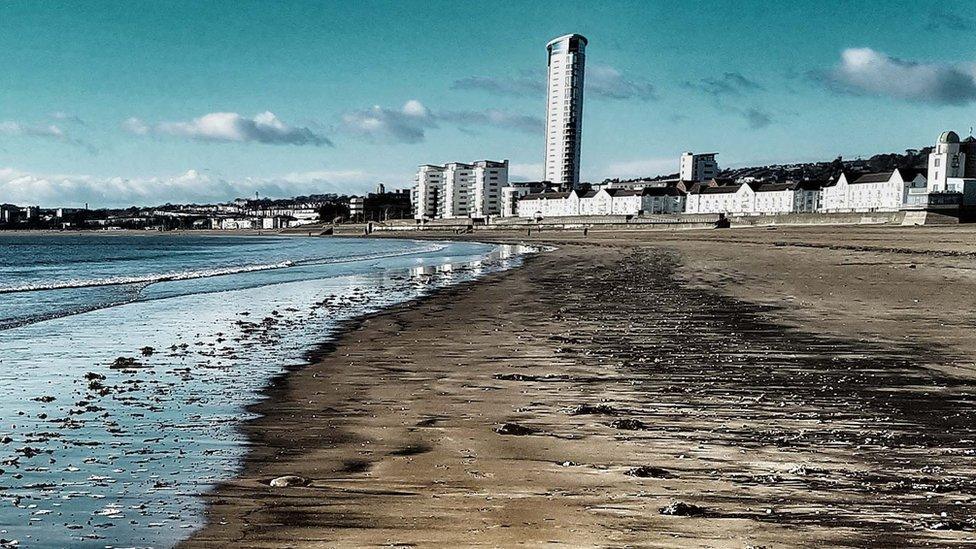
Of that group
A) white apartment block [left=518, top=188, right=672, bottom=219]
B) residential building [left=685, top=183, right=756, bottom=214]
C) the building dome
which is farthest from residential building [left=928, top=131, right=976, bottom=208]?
white apartment block [left=518, top=188, right=672, bottom=219]

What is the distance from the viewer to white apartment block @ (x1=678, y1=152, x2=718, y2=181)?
164 m

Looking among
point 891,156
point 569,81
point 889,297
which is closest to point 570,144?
point 569,81

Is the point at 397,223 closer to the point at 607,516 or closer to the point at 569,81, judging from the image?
the point at 569,81

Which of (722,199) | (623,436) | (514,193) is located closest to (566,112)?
(514,193)

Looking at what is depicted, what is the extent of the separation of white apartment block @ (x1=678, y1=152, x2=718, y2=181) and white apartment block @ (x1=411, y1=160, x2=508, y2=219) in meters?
39.4

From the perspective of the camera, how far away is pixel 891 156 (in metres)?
187

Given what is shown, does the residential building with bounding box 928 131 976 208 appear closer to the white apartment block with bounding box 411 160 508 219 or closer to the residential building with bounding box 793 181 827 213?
the residential building with bounding box 793 181 827 213

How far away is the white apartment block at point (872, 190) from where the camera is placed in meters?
89.4

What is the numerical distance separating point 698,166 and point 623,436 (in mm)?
166130

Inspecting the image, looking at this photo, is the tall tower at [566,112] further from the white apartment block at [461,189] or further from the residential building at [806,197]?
the residential building at [806,197]

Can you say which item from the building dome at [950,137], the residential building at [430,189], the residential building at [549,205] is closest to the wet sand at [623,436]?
the building dome at [950,137]

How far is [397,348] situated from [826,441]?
6.16m

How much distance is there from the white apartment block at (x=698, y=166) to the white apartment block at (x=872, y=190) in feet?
183

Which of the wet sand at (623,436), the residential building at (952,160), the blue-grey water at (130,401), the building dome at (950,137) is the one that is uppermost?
the building dome at (950,137)
